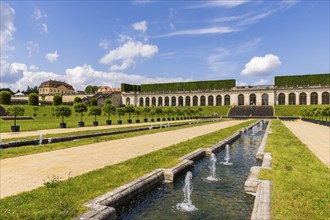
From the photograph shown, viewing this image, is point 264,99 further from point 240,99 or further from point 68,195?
point 68,195

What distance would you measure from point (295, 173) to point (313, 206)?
11.9ft

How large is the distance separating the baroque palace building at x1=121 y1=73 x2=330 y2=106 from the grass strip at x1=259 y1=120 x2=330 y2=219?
309 ft

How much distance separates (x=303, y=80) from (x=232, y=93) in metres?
26.6

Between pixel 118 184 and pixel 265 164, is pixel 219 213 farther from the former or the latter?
pixel 265 164

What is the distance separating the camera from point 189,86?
12200cm

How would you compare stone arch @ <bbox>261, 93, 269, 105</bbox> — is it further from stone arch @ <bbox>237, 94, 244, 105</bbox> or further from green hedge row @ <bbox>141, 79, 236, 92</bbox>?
green hedge row @ <bbox>141, 79, 236, 92</bbox>

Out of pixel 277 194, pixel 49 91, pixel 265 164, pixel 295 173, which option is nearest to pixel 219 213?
pixel 277 194

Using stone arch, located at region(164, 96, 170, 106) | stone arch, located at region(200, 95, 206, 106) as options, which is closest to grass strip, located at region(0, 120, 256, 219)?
stone arch, located at region(200, 95, 206, 106)

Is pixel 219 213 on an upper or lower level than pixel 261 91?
lower

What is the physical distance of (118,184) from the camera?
8594 millimetres

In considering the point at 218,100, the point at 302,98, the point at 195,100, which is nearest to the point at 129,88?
the point at 195,100

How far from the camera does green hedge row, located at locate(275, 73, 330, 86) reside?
98.2m

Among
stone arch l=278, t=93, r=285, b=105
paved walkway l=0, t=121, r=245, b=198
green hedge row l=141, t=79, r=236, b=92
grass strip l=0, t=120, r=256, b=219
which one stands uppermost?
green hedge row l=141, t=79, r=236, b=92

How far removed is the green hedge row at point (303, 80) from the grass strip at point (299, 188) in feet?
327
